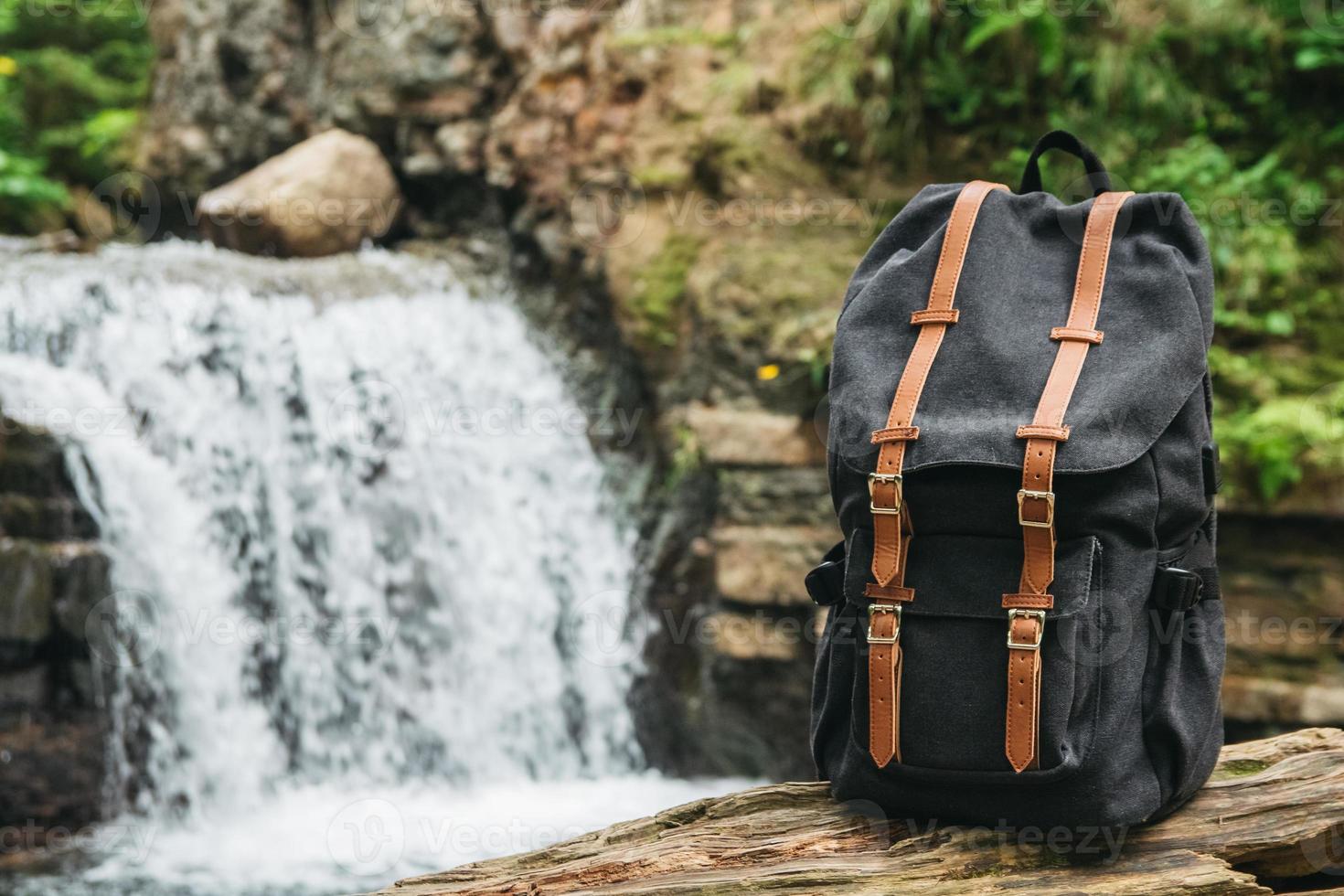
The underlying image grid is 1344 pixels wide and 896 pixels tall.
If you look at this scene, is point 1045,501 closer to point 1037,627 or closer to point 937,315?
point 1037,627

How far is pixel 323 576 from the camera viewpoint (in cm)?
520

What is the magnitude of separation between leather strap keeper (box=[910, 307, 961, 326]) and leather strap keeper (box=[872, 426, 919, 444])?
23 centimetres

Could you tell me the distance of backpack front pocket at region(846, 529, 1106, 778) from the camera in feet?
5.69

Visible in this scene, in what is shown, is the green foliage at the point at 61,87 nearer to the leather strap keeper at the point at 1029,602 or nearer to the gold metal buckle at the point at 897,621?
the gold metal buckle at the point at 897,621

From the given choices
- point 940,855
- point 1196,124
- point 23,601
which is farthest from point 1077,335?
point 23,601

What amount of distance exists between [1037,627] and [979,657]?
111 mm

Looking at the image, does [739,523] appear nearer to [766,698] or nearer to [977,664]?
[766,698]

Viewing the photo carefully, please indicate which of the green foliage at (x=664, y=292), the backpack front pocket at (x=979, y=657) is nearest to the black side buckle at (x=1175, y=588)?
the backpack front pocket at (x=979, y=657)

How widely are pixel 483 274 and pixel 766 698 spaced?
349 cm

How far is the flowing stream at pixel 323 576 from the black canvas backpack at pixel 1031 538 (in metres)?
2.71

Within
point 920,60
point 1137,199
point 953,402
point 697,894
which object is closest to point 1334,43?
point 920,60

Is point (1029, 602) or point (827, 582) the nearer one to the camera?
point (1029, 602)

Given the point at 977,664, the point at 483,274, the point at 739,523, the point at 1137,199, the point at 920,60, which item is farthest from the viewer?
the point at 483,274

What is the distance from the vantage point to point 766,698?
4.82 metres
